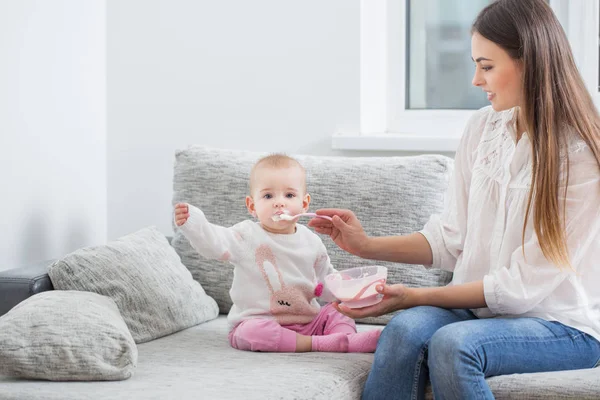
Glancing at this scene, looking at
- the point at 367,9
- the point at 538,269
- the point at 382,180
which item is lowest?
the point at 538,269

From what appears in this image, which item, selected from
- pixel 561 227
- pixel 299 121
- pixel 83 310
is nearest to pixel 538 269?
pixel 561 227

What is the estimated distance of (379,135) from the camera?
9.55ft

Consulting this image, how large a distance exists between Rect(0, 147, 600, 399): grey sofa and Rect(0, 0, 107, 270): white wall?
0.34 metres

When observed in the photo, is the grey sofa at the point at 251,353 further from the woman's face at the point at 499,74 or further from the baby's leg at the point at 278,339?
the woman's face at the point at 499,74

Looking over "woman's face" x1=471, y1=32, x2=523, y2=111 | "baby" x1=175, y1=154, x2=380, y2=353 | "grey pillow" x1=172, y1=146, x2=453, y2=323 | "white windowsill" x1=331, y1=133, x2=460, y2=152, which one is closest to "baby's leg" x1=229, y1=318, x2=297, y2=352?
"baby" x1=175, y1=154, x2=380, y2=353

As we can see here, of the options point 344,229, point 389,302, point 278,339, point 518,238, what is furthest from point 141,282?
point 518,238

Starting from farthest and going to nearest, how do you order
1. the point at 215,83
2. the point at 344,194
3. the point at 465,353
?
1. the point at 215,83
2. the point at 344,194
3. the point at 465,353

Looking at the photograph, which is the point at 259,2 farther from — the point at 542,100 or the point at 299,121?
the point at 542,100

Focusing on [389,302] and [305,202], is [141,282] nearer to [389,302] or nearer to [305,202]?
[305,202]

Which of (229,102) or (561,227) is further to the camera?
(229,102)

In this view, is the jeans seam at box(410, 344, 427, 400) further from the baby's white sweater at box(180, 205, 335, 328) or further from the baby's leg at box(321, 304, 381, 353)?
the baby's white sweater at box(180, 205, 335, 328)

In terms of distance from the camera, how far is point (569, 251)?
73.7 inches

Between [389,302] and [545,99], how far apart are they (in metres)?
0.54

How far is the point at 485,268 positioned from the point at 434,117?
3.69 ft
